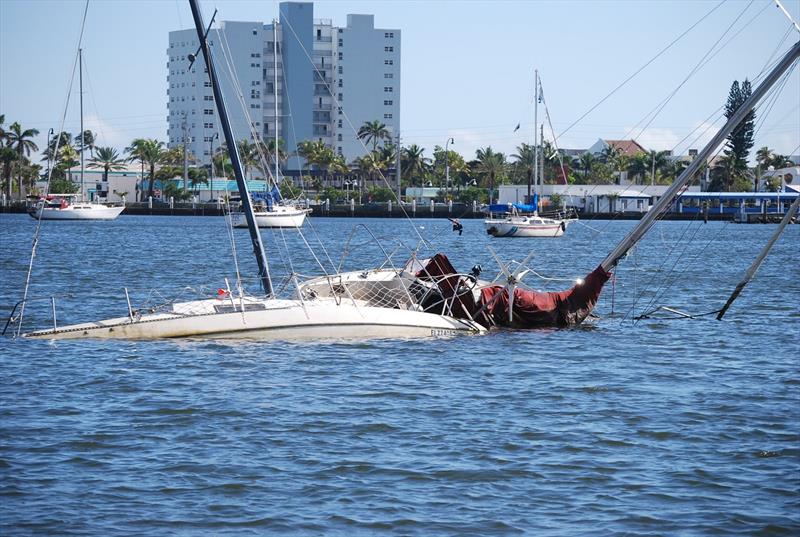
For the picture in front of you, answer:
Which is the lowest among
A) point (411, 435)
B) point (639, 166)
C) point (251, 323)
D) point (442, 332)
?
point (411, 435)

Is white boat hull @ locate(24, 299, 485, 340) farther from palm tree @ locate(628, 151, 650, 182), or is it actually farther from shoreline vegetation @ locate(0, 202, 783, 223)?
palm tree @ locate(628, 151, 650, 182)

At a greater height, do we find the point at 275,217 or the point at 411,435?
the point at 275,217

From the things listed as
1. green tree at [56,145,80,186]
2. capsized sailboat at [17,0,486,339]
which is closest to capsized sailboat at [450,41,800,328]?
capsized sailboat at [17,0,486,339]

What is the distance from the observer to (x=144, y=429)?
18422mm

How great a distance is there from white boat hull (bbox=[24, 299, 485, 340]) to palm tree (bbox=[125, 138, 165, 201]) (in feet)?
524

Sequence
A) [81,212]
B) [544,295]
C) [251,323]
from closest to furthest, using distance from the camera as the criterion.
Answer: [251,323] < [544,295] < [81,212]

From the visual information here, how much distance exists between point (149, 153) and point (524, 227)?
90.0 meters

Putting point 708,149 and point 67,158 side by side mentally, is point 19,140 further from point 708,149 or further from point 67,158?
point 708,149

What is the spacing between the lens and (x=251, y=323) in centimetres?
2652

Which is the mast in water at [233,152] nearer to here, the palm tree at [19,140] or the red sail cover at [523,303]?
the red sail cover at [523,303]

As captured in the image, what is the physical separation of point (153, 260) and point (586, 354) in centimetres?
4446

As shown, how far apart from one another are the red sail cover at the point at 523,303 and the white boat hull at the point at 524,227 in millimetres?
82398

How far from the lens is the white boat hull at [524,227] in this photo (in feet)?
374

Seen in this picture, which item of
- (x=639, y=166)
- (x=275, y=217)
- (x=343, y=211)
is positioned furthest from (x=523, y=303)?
(x=639, y=166)
